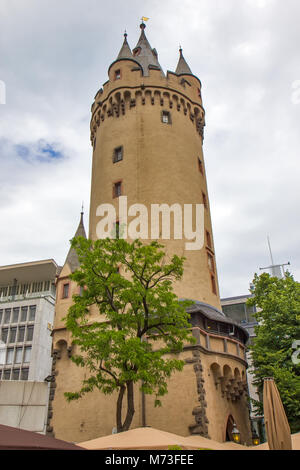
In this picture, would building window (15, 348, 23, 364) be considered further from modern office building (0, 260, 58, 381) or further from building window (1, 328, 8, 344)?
building window (1, 328, 8, 344)

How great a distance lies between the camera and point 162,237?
28656 millimetres

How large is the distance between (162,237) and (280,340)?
9.62 m

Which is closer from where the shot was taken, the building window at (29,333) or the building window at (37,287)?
the building window at (29,333)

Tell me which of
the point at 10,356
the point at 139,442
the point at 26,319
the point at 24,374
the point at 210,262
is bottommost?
the point at 139,442

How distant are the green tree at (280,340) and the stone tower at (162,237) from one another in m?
2.29

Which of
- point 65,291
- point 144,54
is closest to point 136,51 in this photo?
point 144,54

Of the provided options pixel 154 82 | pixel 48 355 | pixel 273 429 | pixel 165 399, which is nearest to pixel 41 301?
pixel 48 355

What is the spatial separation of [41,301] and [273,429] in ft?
168

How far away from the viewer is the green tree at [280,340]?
22.0 m

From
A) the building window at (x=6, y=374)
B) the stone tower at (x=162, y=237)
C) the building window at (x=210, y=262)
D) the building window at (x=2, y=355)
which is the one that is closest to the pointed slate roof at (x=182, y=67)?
the stone tower at (x=162, y=237)

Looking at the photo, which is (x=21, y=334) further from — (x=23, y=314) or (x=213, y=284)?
(x=213, y=284)

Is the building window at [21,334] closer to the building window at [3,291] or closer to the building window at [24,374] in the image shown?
the building window at [24,374]
